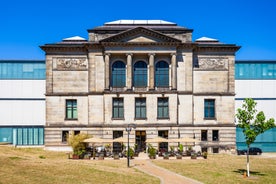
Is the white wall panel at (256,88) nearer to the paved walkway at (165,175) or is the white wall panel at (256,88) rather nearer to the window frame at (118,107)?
the window frame at (118,107)

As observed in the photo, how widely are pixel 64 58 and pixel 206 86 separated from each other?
26.4 meters

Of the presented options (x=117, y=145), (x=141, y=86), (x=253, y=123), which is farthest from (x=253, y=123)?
(x=117, y=145)

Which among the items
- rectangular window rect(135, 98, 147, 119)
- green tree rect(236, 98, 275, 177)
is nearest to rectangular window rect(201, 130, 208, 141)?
rectangular window rect(135, 98, 147, 119)

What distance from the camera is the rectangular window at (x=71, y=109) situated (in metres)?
62.9

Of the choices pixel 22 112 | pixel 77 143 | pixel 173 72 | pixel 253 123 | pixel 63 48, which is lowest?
pixel 77 143

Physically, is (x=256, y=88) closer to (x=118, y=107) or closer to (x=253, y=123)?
(x=118, y=107)

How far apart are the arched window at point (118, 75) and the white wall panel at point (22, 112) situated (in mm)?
27387

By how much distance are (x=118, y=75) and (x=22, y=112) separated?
31.2 meters

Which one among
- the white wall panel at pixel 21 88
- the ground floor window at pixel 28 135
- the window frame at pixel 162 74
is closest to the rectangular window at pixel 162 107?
the window frame at pixel 162 74

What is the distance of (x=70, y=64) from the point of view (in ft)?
207

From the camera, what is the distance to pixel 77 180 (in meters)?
29.0

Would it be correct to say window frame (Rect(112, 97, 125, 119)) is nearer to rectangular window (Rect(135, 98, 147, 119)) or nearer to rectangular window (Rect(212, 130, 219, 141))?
rectangular window (Rect(135, 98, 147, 119))

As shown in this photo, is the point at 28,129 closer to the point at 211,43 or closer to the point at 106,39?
the point at 106,39

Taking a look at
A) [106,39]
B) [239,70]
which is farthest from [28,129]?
[239,70]
